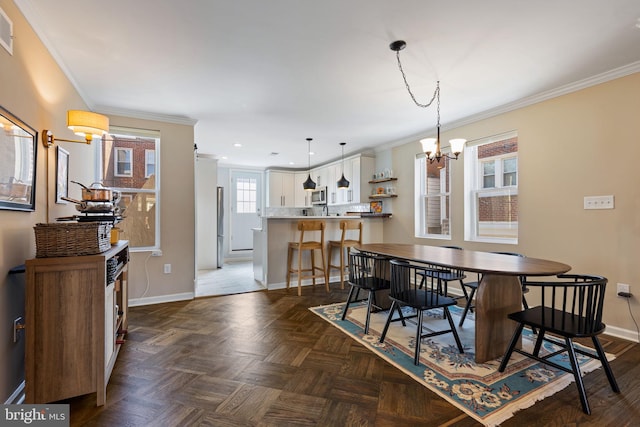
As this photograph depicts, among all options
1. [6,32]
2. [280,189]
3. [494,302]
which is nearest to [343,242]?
[494,302]

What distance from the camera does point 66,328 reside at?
173 cm

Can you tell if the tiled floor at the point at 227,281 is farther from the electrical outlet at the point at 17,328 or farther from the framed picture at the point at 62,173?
the electrical outlet at the point at 17,328

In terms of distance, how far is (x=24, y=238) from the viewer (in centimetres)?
193

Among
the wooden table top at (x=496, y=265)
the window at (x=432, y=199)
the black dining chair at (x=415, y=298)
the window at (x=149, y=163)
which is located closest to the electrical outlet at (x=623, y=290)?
the wooden table top at (x=496, y=265)

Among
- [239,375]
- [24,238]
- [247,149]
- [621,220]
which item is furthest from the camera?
[247,149]

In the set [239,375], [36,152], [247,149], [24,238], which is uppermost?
[247,149]

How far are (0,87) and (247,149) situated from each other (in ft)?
14.0

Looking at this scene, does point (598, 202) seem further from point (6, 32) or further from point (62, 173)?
point (62, 173)

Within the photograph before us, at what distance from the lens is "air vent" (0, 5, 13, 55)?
5.50 feet

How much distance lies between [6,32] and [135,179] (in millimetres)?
2358

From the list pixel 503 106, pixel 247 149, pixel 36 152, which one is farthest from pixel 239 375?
pixel 247 149

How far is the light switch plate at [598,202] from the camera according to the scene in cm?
281

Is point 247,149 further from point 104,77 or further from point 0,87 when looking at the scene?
point 0,87

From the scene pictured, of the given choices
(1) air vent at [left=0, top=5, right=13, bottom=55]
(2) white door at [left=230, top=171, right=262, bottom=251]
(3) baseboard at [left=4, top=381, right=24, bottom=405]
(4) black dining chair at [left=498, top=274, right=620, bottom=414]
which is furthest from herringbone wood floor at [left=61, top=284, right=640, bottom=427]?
(2) white door at [left=230, top=171, right=262, bottom=251]
